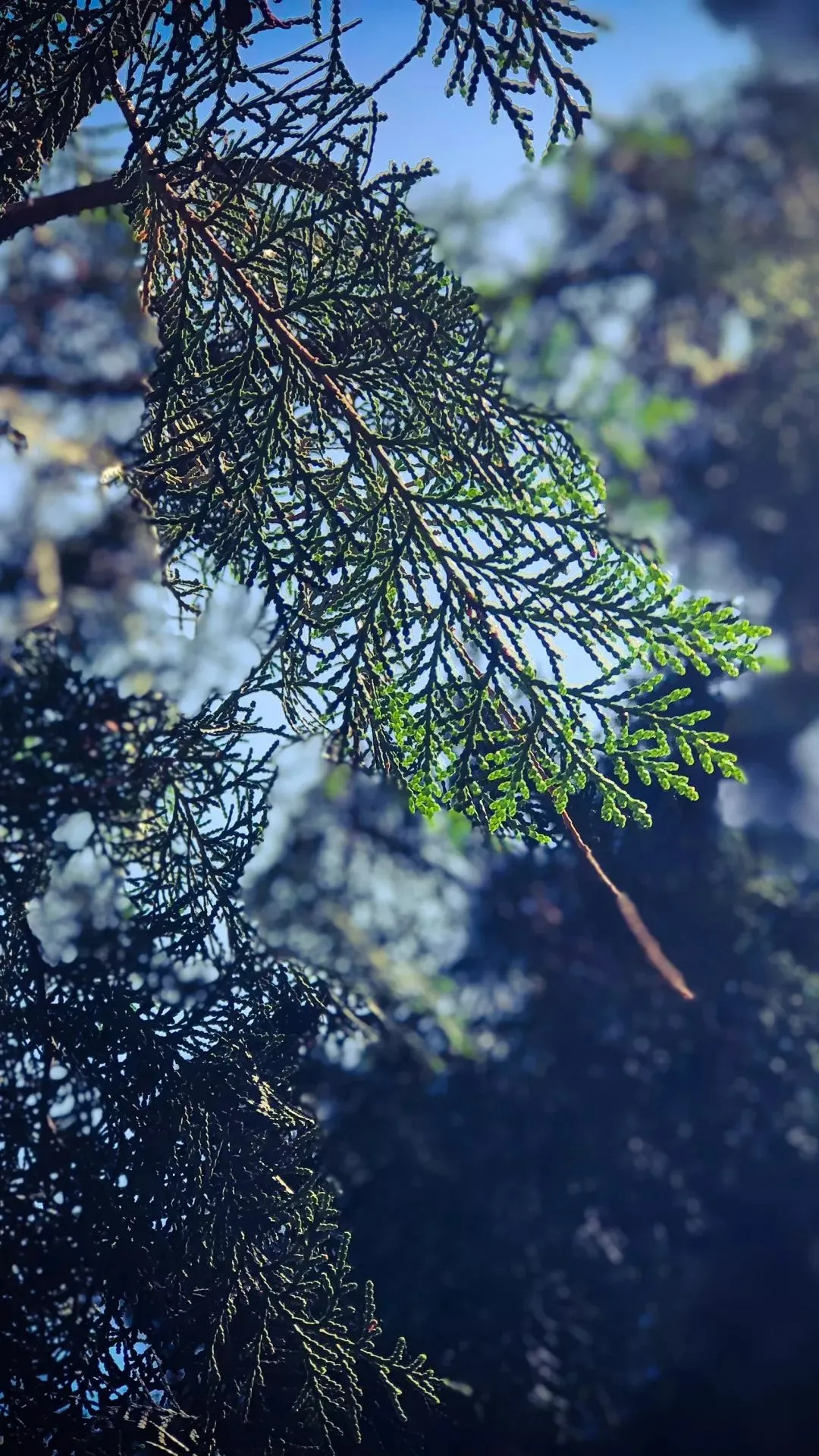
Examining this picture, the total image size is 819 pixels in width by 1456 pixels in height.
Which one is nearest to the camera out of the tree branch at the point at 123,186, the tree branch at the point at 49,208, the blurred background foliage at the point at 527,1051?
the tree branch at the point at 123,186

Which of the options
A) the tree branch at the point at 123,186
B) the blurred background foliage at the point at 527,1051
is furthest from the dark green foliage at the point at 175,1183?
the tree branch at the point at 123,186

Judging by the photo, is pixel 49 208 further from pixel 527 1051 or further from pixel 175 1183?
→ pixel 527 1051

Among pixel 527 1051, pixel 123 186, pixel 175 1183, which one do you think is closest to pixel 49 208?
pixel 123 186

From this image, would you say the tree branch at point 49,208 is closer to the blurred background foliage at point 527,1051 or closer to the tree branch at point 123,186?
the tree branch at point 123,186

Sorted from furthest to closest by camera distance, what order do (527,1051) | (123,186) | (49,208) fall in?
(527,1051), (49,208), (123,186)

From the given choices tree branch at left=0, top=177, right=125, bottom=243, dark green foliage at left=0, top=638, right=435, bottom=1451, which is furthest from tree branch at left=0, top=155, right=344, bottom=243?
dark green foliage at left=0, top=638, right=435, bottom=1451

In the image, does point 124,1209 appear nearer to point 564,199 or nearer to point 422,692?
point 422,692

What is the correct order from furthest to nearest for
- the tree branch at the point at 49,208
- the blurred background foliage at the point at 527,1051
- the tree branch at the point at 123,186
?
the blurred background foliage at the point at 527,1051 < the tree branch at the point at 49,208 < the tree branch at the point at 123,186

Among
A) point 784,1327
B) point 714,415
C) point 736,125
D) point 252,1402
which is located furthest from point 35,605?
point 736,125

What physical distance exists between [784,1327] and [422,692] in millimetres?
7599

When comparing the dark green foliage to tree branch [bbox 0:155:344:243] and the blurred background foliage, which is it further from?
tree branch [bbox 0:155:344:243]

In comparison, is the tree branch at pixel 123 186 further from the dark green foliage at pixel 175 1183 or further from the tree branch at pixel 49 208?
the dark green foliage at pixel 175 1183

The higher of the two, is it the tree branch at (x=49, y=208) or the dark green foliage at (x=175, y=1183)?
the tree branch at (x=49, y=208)

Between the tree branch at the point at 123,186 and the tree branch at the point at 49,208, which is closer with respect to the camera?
the tree branch at the point at 123,186
